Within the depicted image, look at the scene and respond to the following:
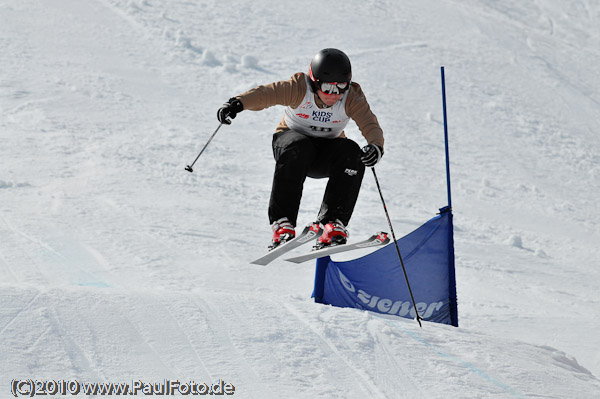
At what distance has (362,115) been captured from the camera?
499cm

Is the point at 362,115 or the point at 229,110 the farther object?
the point at 362,115

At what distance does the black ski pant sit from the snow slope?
0.63 metres

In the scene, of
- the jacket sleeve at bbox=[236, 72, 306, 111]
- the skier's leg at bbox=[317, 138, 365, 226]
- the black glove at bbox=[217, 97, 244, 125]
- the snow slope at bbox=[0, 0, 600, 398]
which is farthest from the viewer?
the skier's leg at bbox=[317, 138, 365, 226]

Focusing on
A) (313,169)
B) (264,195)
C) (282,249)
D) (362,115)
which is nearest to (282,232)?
(282,249)

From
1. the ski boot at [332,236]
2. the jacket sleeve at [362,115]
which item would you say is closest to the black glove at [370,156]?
the jacket sleeve at [362,115]

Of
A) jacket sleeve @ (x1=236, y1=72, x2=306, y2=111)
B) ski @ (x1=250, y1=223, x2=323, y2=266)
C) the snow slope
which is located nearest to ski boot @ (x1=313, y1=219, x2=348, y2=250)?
ski @ (x1=250, y1=223, x2=323, y2=266)

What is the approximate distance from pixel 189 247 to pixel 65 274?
147cm

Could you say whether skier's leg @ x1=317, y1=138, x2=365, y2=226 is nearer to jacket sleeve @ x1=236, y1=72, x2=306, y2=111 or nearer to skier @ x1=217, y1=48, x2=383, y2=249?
skier @ x1=217, y1=48, x2=383, y2=249

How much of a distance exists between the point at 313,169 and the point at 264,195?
15.4 feet

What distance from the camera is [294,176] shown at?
4.74m

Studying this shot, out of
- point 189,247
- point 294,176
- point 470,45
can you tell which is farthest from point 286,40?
point 294,176

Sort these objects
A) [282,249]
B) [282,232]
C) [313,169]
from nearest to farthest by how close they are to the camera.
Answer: [282,249] → [282,232] → [313,169]

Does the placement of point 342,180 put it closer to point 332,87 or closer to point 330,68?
point 332,87

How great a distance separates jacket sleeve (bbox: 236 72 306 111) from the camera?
4711mm
